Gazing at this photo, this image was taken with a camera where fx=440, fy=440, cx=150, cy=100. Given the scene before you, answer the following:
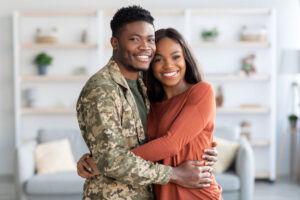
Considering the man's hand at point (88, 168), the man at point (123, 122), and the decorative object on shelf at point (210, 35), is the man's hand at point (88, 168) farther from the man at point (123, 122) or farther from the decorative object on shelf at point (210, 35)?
the decorative object on shelf at point (210, 35)

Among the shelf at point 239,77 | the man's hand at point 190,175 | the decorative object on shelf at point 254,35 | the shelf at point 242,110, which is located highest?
the decorative object on shelf at point 254,35

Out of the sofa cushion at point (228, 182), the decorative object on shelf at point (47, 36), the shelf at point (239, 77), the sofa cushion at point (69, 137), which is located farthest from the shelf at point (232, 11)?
the sofa cushion at point (228, 182)

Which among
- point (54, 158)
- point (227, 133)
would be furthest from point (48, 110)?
point (227, 133)

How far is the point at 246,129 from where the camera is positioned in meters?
5.97

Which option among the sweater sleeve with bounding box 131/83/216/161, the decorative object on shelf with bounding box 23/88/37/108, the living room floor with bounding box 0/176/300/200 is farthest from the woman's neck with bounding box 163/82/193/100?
the decorative object on shelf with bounding box 23/88/37/108

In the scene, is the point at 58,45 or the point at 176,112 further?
the point at 58,45

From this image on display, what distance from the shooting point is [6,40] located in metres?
6.05

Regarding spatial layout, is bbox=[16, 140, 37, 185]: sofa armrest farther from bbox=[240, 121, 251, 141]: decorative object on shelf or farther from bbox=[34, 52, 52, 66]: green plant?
bbox=[240, 121, 251, 141]: decorative object on shelf

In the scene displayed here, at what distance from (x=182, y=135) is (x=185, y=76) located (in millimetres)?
378

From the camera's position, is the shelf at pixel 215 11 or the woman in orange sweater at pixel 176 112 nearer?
the woman in orange sweater at pixel 176 112

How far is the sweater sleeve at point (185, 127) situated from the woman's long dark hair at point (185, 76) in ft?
0.45

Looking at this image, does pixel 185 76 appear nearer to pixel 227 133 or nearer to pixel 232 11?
pixel 227 133

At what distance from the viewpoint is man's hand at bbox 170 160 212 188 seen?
5.80 ft

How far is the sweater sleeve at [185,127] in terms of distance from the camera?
5.73 feet
